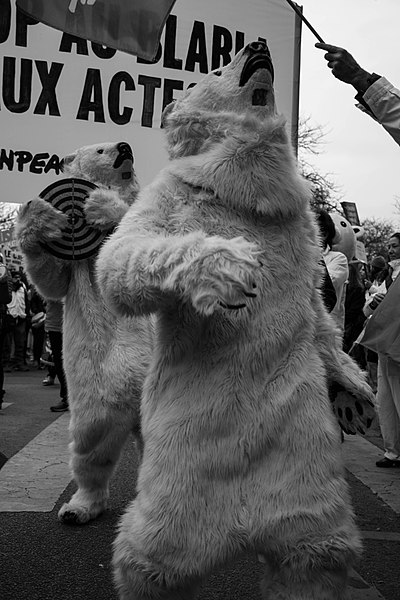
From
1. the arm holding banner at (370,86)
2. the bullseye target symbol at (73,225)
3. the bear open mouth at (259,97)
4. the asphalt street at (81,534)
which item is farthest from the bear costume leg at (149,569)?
the bullseye target symbol at (73,225)

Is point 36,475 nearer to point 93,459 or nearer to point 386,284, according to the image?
point 93,459

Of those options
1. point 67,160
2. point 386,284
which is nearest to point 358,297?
point 386,284

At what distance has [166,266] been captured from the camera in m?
2.15

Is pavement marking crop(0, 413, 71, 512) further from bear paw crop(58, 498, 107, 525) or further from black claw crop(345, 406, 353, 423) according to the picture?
black claw crop(345, 406, 353, 423)

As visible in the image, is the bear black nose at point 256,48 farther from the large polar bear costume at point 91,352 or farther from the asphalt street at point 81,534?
the asphalt street at point 81,534

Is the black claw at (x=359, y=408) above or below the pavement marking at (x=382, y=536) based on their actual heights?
above

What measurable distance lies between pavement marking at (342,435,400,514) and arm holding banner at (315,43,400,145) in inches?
103

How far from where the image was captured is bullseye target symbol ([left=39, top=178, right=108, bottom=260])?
417cm

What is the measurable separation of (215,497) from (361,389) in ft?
2.20

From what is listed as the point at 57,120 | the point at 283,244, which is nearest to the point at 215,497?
the point at 283,244

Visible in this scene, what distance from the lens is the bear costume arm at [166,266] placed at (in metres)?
2.01

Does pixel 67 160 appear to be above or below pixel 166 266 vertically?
above

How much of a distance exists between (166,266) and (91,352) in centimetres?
205

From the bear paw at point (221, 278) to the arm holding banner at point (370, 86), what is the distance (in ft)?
4.89
